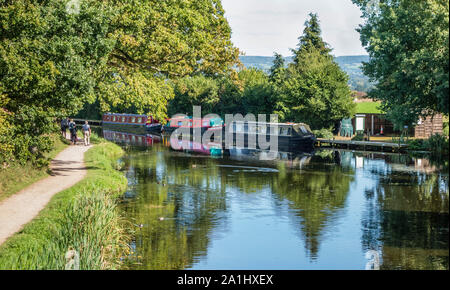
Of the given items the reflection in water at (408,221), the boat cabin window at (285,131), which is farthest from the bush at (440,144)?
the boat cabin window at (285,131)

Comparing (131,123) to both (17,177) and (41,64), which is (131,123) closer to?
(17,177)

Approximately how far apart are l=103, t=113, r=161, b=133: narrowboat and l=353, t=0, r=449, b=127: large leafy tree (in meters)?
34.9

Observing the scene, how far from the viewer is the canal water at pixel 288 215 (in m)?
16.2

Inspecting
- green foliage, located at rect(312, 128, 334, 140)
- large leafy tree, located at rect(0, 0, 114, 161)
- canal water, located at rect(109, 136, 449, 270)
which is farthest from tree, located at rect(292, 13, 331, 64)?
large leafy tree, located at rect(0, 0, 114, 161)

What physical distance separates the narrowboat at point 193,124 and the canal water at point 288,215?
77.4 ft

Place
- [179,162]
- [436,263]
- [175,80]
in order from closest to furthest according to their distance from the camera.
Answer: [436,263], [175,80], [179,162]

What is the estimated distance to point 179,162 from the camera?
38.6 m

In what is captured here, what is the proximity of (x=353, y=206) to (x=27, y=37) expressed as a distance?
46.8 ft

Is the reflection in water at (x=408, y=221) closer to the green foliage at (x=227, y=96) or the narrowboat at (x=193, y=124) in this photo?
the green foliage at (x=227, y=96)

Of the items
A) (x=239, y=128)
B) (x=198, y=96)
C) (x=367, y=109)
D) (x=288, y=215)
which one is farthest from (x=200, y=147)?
(x=288, y=215)

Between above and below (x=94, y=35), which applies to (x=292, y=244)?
below

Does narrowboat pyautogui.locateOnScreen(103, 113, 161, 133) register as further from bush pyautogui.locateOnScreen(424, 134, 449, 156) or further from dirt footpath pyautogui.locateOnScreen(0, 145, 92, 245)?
bush pyautogui.locateOnScreen(424, 134, 449, 156)
